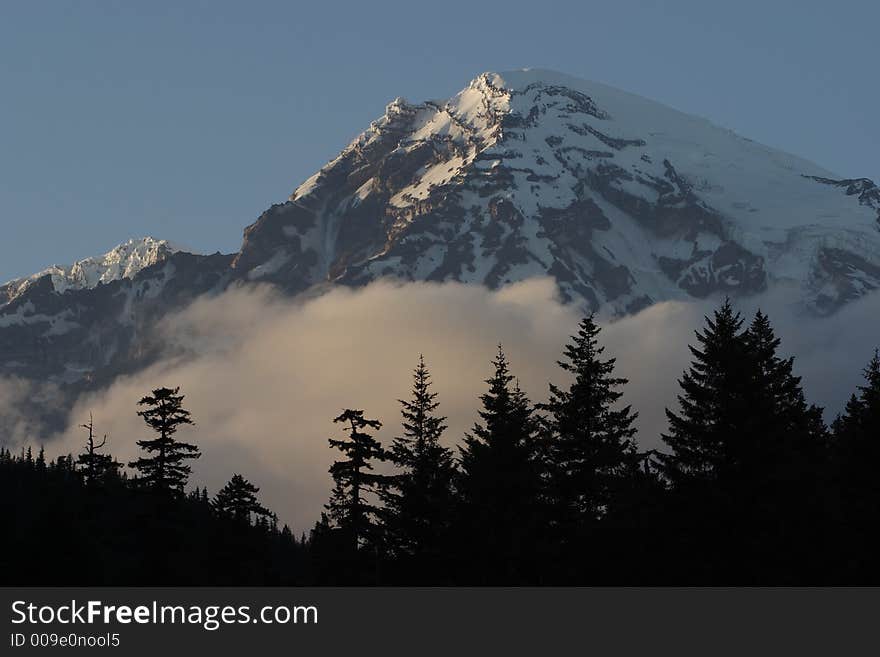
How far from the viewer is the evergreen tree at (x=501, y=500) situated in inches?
2388

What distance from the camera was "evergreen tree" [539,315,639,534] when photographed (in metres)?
65.6

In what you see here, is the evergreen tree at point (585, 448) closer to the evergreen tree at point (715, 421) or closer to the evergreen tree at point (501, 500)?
the evergreen tree at point (501, 500)

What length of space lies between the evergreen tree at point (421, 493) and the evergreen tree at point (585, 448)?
4.64 m

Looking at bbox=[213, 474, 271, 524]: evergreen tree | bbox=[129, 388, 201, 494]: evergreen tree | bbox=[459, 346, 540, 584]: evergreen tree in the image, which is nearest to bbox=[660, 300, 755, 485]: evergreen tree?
bbox=[459, 346, 540, 584]: evergreen tree

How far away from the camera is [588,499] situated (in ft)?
219

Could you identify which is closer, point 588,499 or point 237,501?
point 588,499

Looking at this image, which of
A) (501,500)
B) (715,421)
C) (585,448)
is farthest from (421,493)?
(715,421)

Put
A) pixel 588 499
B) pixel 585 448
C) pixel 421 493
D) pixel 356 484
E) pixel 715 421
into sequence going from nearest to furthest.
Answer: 1. pixel 715 421
2. pixel 588 499
3. pixel 585 448
4. pixel 421 493
5. pixel 356 484

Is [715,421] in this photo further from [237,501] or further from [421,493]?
[237,501]

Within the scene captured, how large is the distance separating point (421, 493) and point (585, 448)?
7322 millimetres
